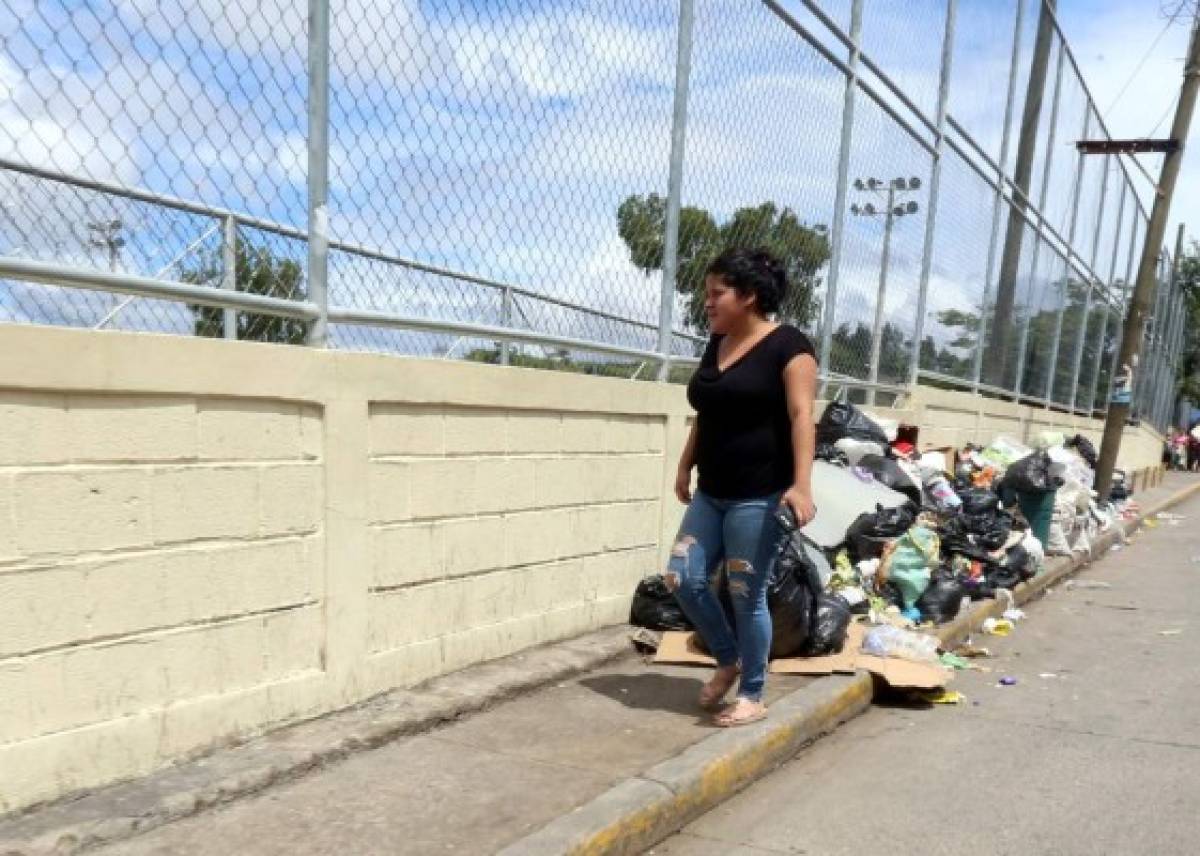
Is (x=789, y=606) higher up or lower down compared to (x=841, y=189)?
lower down

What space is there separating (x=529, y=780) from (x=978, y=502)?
228 inches

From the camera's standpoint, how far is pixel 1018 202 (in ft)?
41.7

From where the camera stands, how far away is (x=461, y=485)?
13.9 ft

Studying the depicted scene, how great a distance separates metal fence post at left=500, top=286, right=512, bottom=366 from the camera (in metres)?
4.68

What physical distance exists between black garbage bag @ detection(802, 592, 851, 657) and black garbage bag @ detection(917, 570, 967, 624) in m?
1.29

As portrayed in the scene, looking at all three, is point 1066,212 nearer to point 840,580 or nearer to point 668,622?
point 840,580

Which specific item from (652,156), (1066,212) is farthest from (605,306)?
(1066,212)

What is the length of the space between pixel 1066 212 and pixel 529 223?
541 inches

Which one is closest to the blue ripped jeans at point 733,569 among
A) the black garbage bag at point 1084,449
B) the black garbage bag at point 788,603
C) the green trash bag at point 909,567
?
the black garbage bag at point 788,603

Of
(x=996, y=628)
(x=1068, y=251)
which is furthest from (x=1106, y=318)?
(x=996, y=628)

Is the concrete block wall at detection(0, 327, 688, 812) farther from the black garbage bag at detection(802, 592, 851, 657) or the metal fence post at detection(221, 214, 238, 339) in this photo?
the black garbage bag at detection(802, 592, 851, 657)

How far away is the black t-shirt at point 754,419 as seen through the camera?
3688mm

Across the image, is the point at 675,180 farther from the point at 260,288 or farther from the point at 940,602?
the point at 940,602

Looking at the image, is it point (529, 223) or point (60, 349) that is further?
point (529, 223)
